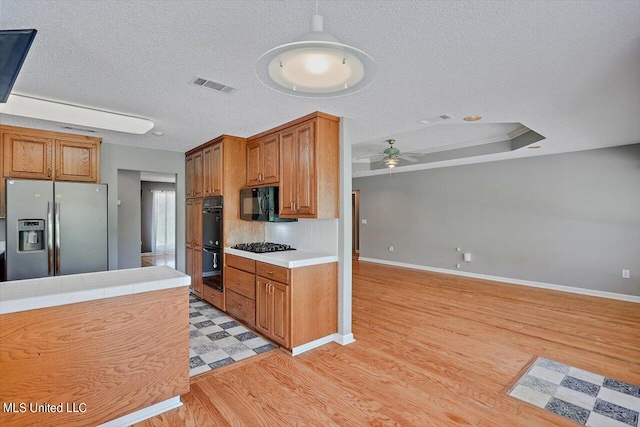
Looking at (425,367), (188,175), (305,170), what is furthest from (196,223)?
(425,367)

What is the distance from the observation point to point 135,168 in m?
4.61

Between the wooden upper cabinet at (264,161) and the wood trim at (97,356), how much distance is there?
1.85m

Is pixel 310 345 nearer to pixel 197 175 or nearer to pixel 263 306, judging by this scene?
pixel 263 306

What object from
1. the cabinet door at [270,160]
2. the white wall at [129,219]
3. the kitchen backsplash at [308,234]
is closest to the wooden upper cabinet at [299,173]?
the cabinet door at [270,160]

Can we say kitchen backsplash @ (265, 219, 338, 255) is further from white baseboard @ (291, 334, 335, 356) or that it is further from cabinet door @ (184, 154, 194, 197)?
cabinet door @ (184, 154, 194, 197)

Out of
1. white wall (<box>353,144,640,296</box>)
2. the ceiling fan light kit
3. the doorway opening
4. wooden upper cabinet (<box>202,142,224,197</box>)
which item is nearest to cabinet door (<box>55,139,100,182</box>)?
wooden upper cabinet (<box>202,142,224,197</box>)

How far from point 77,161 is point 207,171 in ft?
5.01

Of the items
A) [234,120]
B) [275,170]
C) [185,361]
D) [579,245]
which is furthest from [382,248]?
[185,361]

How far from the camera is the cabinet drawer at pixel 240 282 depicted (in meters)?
3.36

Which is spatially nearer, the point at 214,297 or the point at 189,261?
the point at 214,297

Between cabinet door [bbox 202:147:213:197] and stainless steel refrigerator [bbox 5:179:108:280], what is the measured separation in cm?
118

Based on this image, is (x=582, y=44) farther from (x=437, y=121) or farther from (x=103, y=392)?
(x=103, y=392)

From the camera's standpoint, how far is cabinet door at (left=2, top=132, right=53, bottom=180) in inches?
135

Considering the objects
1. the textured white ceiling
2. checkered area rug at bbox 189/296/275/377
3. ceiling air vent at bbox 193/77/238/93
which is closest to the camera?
the textured white ceiling
